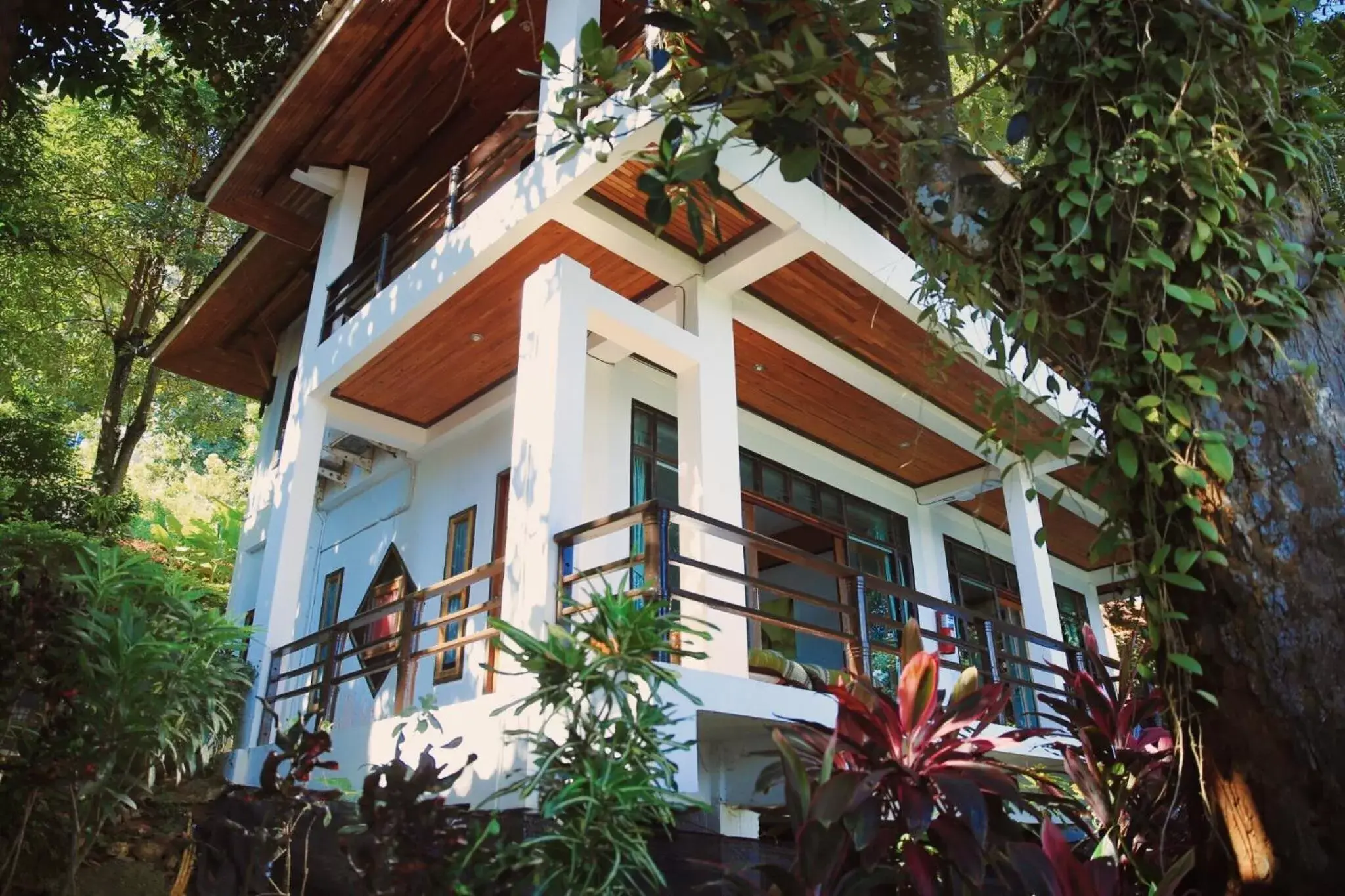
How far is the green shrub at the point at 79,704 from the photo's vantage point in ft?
11.9

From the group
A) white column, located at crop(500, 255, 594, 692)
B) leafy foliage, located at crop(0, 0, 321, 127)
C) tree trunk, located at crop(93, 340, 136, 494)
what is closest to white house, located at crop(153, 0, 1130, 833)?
white column, located at crop(500, 255, 594, 692)

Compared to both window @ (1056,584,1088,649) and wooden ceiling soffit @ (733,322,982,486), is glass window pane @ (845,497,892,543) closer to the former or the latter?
wooden ceiling soffit @ (733,322,982,486)

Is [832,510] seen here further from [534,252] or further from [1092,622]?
[1092,622]

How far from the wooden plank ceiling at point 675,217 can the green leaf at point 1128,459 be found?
11.6 feet

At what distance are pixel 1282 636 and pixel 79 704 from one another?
4.19m

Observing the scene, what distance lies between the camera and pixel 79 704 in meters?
3.86

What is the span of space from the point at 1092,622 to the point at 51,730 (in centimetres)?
1155

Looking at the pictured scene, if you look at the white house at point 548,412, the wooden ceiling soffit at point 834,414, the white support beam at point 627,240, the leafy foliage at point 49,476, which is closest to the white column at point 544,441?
the white house at point 548,412

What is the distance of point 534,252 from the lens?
18.8 feet

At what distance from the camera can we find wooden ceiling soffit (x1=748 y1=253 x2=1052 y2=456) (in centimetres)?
610

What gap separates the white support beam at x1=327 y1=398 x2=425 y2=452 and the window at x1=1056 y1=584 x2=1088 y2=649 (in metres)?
7.76

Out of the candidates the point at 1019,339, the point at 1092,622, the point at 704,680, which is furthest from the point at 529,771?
the point at 1092,622

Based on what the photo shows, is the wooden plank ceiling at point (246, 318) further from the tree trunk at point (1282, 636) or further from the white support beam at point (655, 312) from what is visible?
the tree trunk at point (1282, 636)

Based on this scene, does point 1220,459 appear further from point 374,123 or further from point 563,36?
point 374,123
